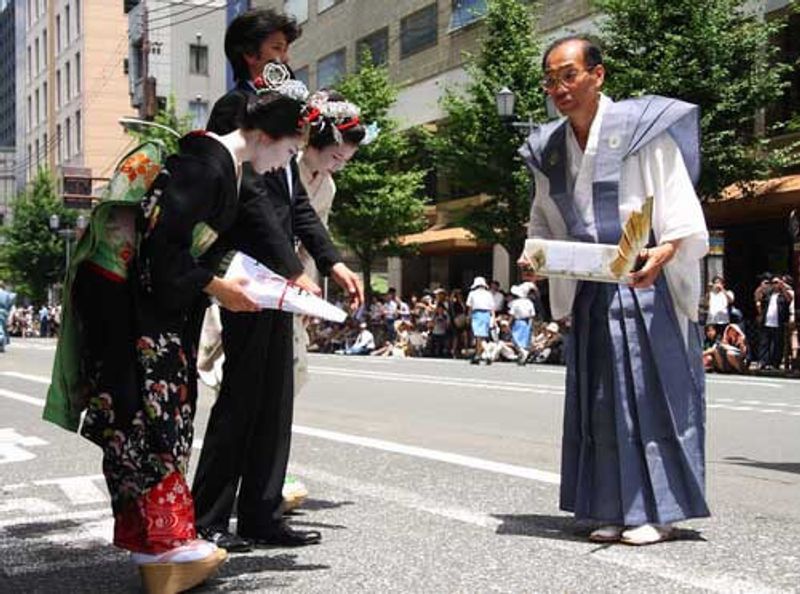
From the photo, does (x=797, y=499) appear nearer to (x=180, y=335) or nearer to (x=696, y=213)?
(x=696, y=213)

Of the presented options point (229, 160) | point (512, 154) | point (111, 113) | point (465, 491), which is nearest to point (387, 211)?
point (512, 154)

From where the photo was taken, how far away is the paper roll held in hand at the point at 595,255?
4016 mm

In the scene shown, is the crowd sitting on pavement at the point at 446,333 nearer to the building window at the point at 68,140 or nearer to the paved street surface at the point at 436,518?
the paved street surface at the point at 436,518

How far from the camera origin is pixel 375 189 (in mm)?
30078

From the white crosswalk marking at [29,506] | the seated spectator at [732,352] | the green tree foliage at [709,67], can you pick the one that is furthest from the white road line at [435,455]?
the green tree foliage at [709,67]

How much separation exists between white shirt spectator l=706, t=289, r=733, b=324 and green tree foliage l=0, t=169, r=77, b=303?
129 feet

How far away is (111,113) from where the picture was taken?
6131 centimetres

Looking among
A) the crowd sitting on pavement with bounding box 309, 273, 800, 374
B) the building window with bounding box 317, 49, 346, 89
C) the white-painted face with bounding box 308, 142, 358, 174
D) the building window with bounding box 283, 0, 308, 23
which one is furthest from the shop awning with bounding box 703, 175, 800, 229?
the building window with bounding box 283, 0, 308, 23

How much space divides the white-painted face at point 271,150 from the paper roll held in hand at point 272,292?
1.20 ft

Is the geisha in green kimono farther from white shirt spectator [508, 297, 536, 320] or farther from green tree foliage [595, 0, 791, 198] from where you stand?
green tree foliage [595, 0, 791, 198]

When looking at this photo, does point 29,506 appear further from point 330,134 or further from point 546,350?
point 546,350

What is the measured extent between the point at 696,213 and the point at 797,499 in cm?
189

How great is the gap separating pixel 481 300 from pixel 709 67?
5.89 meters

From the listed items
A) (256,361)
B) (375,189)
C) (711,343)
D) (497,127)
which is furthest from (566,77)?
(375,189)
